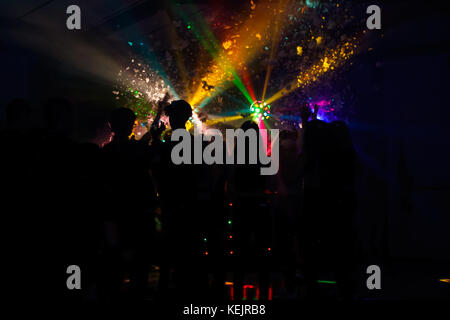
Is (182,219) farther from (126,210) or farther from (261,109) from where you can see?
(261,109)

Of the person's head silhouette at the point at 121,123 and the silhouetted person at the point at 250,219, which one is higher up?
the person's head silhouette at the point at 121,123

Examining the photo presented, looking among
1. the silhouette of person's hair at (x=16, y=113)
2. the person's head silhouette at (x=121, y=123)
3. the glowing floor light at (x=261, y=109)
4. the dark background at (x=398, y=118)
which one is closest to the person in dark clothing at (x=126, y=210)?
the person's head silhouette at (x=121, y=123)

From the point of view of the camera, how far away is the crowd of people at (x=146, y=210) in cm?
219

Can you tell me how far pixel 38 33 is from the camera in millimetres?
6684

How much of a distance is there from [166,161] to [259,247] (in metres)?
1.42

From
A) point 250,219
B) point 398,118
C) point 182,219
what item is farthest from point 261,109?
point 182,219

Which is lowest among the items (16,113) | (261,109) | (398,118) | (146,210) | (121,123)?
(146,210)

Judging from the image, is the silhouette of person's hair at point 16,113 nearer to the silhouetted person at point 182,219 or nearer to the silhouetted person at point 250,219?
the silhouetted person at point 182,219

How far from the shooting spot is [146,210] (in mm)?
2500

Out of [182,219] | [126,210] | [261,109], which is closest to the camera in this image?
[126,210]

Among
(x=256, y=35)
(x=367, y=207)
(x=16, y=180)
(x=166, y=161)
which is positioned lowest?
(x=367, y=207)
